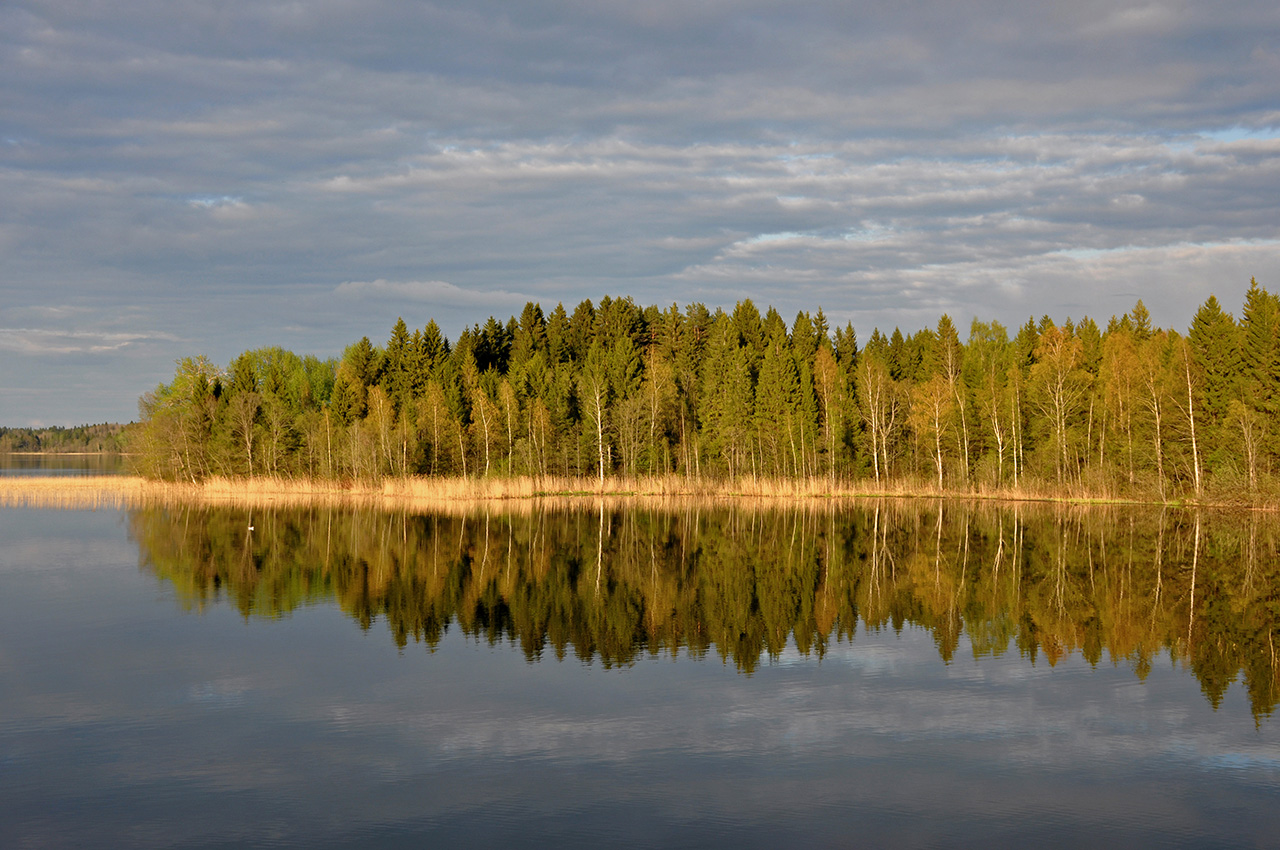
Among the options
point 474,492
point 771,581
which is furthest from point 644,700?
point 474,492

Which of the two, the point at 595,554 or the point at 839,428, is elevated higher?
the point at 839,428

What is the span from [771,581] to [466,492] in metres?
40.7

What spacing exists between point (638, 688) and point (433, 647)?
226 inches

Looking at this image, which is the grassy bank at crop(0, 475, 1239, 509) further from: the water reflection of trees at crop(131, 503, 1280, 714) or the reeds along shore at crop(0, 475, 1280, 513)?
the water reflection of trees at crop(131, 503, 1280, 714)

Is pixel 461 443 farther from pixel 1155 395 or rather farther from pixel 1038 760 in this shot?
pixel 1038 760

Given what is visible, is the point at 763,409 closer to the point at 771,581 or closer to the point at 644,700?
the point at 771,581

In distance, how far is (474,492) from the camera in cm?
6594

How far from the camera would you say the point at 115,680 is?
59.2 feet

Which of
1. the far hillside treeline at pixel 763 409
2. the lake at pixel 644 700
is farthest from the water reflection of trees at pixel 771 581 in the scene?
the far hillside treeline at pixel 763 409

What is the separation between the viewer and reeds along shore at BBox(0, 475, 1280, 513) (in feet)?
212

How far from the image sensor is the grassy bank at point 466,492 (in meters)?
65.4

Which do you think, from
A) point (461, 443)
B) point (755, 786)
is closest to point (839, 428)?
point (461, 443)

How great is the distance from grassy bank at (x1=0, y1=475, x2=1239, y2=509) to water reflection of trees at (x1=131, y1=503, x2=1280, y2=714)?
1644 centimetres

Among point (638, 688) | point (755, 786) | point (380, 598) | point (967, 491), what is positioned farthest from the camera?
point (967, 491)
